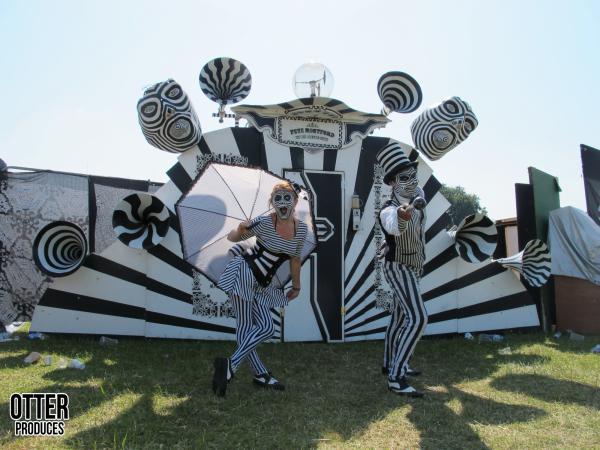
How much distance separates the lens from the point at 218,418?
335cm

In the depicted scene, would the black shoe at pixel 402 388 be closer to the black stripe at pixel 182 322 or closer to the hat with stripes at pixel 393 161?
the hat with stripes at pixel 393 161

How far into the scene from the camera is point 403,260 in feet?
14.0

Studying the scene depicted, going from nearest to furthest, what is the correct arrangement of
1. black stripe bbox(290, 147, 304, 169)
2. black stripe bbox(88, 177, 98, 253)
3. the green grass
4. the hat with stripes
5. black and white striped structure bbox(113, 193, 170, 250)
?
the green grass → the hat with stripes → black and white striped structure bbox(113, 193, 170, 250) → black stripe bbox(290, 147, 304, 169) → black stripe bbox(88, 177, 98, 253)

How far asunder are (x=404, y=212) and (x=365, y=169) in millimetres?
2973

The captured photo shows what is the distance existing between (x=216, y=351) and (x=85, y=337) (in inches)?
63.5

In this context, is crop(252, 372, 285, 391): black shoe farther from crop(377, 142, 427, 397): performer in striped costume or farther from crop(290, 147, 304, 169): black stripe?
crop(290, 147, 304, 169): black stripe

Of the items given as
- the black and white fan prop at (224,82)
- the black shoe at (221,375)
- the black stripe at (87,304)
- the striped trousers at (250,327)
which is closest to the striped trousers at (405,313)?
the striped trousers at (250,327)

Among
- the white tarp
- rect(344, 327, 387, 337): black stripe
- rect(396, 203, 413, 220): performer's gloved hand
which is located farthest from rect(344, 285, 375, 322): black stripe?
the white tarp

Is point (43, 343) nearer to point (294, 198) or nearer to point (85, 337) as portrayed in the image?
point (85, 337)

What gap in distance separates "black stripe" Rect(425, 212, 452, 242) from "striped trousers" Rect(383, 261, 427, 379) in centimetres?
272

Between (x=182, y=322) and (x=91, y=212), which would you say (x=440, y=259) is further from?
(x=91, y=212)

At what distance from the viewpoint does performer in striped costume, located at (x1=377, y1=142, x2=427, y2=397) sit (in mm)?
4109

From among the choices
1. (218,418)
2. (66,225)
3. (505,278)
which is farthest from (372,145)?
(218,418)

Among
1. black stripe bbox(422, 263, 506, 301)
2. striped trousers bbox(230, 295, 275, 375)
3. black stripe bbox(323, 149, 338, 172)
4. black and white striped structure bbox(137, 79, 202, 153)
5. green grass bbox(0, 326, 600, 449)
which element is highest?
black and white striped structure bbox(137, 79, 202, 153)
